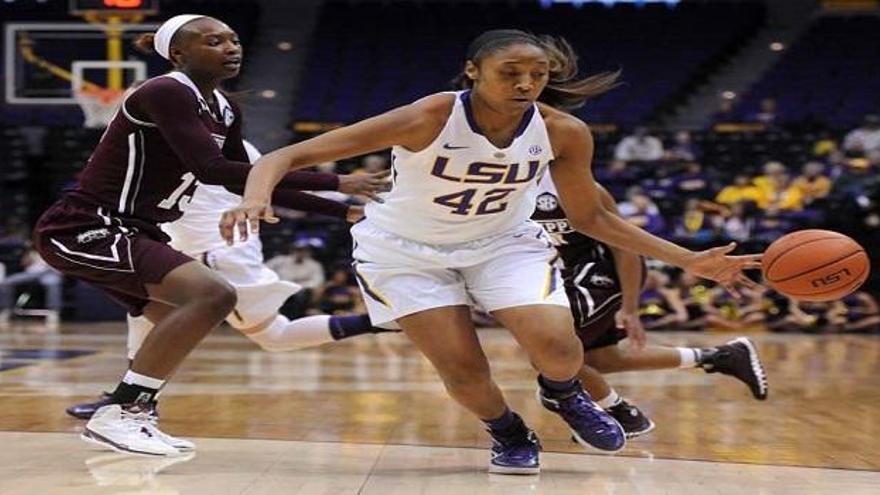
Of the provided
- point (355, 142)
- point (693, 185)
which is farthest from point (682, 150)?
point (355, 142)

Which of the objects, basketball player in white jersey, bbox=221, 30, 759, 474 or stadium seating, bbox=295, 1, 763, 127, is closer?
basketball player in white jersey, bbox=221, 30, 759, 474

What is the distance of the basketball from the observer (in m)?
4.57

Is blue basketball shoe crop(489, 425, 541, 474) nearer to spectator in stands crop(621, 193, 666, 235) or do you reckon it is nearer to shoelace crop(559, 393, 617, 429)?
shoelace crop(559, 393, 617, 429)

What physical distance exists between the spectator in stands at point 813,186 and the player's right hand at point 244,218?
11752 millimetres

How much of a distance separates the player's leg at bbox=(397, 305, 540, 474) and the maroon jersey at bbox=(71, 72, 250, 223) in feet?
2.96

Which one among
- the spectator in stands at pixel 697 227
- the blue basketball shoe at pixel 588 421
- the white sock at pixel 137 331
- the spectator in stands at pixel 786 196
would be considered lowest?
the spectator in stands at pixel 697 227

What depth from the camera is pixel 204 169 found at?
179 inches

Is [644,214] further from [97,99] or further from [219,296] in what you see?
[219,296]

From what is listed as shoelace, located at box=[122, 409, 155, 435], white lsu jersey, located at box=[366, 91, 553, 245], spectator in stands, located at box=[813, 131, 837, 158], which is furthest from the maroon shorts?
spectator in stands, located at box=[813, 131, 837, 158]

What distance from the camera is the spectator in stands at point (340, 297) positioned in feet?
47.7

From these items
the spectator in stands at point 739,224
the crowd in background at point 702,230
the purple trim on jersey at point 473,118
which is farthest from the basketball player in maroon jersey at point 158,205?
the spectator in stands at point 739,224

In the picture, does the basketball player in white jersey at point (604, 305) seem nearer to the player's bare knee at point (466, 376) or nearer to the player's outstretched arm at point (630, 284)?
the player's outstretched arm at point (630, 284)

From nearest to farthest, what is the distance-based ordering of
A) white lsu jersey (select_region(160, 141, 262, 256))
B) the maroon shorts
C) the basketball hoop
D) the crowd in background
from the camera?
the maroon shorts < white lsu jersey (select_region(160, 141, 262, 256)) < the basketball hoop < the crowd in background

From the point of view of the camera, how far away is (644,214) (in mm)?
13938
